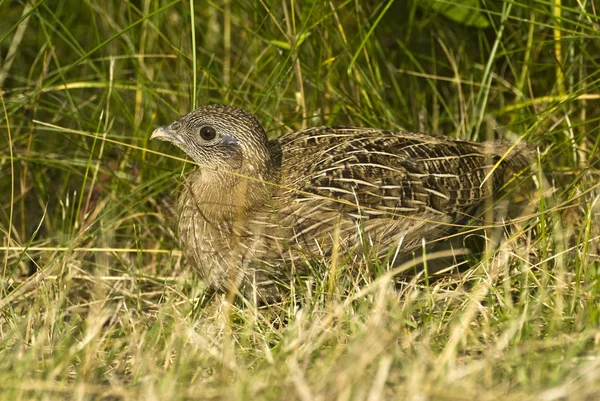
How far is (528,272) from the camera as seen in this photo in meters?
3.66

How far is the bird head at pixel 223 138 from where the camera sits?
397cm

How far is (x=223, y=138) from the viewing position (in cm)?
399

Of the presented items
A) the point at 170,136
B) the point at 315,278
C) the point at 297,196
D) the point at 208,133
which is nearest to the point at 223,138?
the point at 208,133

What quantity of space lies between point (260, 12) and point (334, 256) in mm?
1767

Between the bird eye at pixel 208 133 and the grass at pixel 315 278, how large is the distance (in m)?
0.15

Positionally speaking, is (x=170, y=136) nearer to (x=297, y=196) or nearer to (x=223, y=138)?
(x=223, y=138)

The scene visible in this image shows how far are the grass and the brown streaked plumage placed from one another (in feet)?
0.54

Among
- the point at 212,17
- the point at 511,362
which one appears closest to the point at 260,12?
the point at 212,17

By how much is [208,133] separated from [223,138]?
0.07 meters

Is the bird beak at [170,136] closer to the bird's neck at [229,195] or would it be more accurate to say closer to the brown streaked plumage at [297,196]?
the brown streaked plumage at [297,196]

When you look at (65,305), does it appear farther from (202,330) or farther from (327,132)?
(327,132)

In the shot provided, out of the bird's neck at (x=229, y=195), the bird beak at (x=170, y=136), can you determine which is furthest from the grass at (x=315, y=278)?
the bird's neck at (x=229, y=195)

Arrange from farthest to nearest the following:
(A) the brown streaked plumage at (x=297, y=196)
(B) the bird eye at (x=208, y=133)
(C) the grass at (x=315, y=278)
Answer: (B) the bird eye at (x=208, y=133)
(A) the brown streaked plumage at (x=297, y=196)
(C) the grass at (x=315, y=278)

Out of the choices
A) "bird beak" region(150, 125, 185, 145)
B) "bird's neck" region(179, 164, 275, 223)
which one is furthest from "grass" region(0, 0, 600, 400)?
"bird's neck" region(179, 164, 275, 223)
